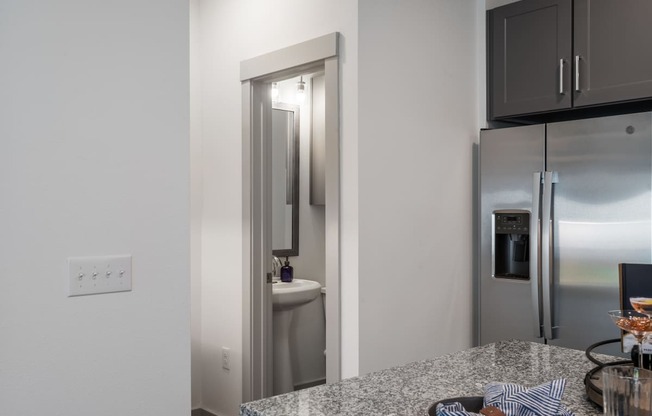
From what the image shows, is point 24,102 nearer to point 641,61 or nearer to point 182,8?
point 182,8

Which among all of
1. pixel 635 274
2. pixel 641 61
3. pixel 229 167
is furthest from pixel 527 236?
pixel 229 167

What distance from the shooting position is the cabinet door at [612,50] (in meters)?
2.73

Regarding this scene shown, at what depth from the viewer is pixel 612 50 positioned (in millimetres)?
2836

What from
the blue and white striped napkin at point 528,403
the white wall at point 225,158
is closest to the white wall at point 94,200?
the blue and white striped napkin at point 528,403

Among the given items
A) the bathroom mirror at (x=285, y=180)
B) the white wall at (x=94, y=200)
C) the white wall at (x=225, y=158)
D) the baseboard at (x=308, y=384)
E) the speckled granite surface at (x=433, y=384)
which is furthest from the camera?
the bathroom mirror at (x=285, y=180)

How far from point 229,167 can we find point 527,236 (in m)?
1.67

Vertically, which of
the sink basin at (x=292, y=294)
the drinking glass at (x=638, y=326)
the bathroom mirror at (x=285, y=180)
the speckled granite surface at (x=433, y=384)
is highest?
the bathroom mirror at (x=285, y=180)

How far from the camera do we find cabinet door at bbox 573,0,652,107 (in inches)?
107

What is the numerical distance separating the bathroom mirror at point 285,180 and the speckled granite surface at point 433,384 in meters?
2.48

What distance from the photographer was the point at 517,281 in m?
3.07

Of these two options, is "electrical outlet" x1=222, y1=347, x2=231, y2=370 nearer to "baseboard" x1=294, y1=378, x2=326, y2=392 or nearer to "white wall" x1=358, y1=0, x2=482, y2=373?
"baseboard" x1=294, y1=378, x2=326, y2=392

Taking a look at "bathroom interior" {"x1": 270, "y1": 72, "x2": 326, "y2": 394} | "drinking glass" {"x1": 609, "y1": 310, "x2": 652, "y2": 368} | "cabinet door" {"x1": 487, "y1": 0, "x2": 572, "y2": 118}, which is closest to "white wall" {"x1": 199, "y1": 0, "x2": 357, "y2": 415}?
"bathroom interior" {"x1": 270, "y1": 72, "x2": 326, "y2": 394}

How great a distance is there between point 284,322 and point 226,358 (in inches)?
18.9

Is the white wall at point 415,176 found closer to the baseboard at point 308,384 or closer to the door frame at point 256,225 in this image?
the door frame at point 256,225
